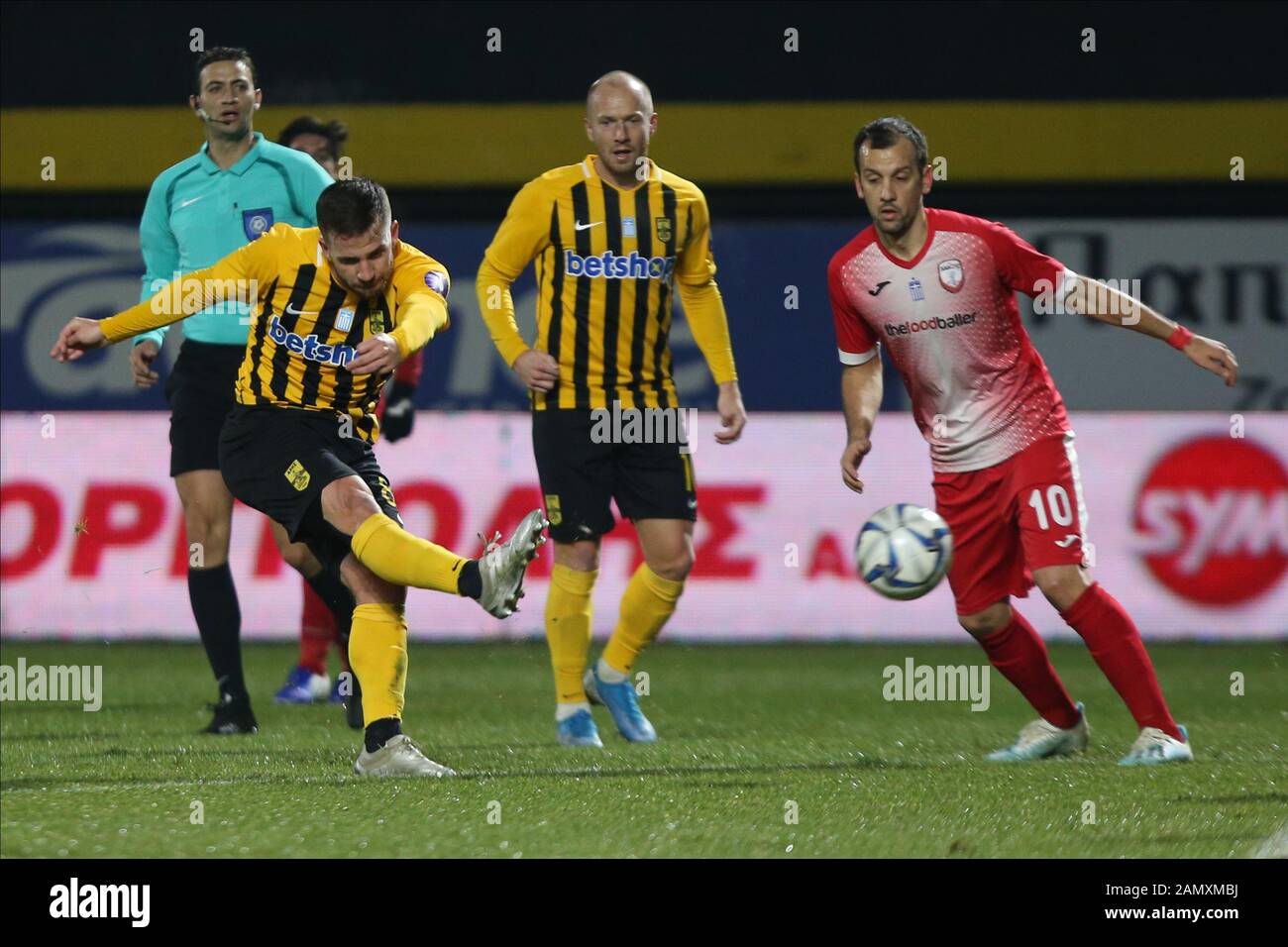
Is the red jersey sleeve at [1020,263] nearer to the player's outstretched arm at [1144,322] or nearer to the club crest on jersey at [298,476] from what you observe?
the player's outstretched arm at [1144,322]

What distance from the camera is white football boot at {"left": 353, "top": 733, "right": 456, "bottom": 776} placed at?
4742mm

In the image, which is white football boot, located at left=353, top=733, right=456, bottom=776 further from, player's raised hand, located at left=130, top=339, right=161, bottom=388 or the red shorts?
player's raised hand, located at left=130, top=339, right=161, bottom=388

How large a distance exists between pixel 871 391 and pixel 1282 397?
18.8 ft

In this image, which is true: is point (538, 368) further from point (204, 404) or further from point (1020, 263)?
point (1020, 263)

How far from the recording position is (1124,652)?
5.11 meters

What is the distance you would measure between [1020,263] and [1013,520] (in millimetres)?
665

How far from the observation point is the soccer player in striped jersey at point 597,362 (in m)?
5.70

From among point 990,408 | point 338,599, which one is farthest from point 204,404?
point 990,408

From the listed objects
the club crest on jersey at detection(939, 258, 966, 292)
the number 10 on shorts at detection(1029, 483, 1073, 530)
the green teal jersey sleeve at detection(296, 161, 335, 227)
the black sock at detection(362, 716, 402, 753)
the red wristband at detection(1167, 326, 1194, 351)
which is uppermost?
the green teal jersey sleeve at detection(296, 161, 335, 227)

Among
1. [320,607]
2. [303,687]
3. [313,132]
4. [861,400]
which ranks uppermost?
[313,132]

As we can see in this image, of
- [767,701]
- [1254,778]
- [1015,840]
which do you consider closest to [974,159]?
[767,701]

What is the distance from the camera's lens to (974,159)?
1100 cm

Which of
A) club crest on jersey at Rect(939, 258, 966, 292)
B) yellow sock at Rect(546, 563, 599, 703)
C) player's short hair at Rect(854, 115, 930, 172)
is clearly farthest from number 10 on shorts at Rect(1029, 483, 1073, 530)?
yellow sock at Rect(546, 563, 599, 703)

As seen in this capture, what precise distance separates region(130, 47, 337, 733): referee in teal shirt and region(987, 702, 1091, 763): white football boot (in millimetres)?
2005
